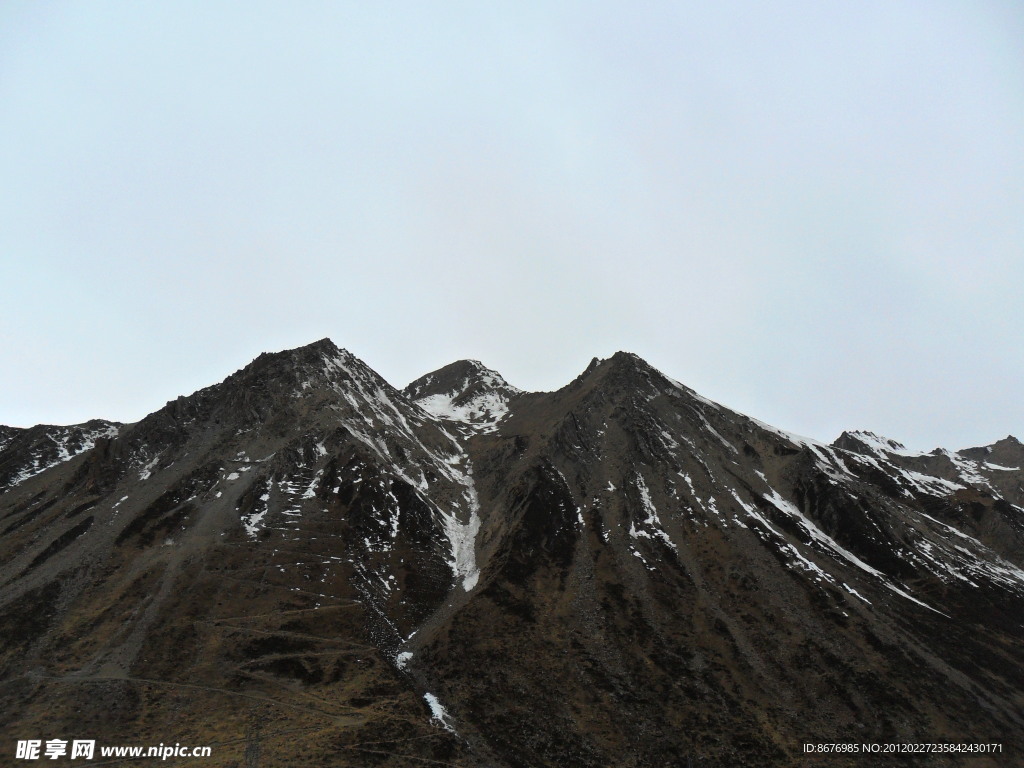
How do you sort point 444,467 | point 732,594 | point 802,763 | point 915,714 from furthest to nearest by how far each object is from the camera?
1. point 444,467
2. point 732,594
3. point 915,714
4. point 802,763

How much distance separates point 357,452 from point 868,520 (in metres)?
115

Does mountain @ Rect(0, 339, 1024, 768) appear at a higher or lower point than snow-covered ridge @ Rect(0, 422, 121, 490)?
lower

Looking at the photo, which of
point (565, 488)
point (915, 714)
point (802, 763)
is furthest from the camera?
point (565, 488)

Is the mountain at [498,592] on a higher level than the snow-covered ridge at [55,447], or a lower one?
lower

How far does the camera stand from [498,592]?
9188 cm

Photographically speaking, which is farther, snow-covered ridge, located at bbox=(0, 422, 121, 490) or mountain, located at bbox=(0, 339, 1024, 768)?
snow-covered ridge, located at bbox=(0, 422, 121, 490)

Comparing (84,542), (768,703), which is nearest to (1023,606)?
(768,703)

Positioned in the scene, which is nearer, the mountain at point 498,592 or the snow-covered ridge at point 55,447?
the mountain at point 498,592

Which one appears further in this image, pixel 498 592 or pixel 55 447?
pixel 55 447

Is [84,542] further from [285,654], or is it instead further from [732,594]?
[732,594]

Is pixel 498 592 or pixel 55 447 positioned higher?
pixel 55 447

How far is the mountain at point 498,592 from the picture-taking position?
65125 mm

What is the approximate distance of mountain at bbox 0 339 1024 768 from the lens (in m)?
65.1

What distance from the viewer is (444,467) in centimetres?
14988
